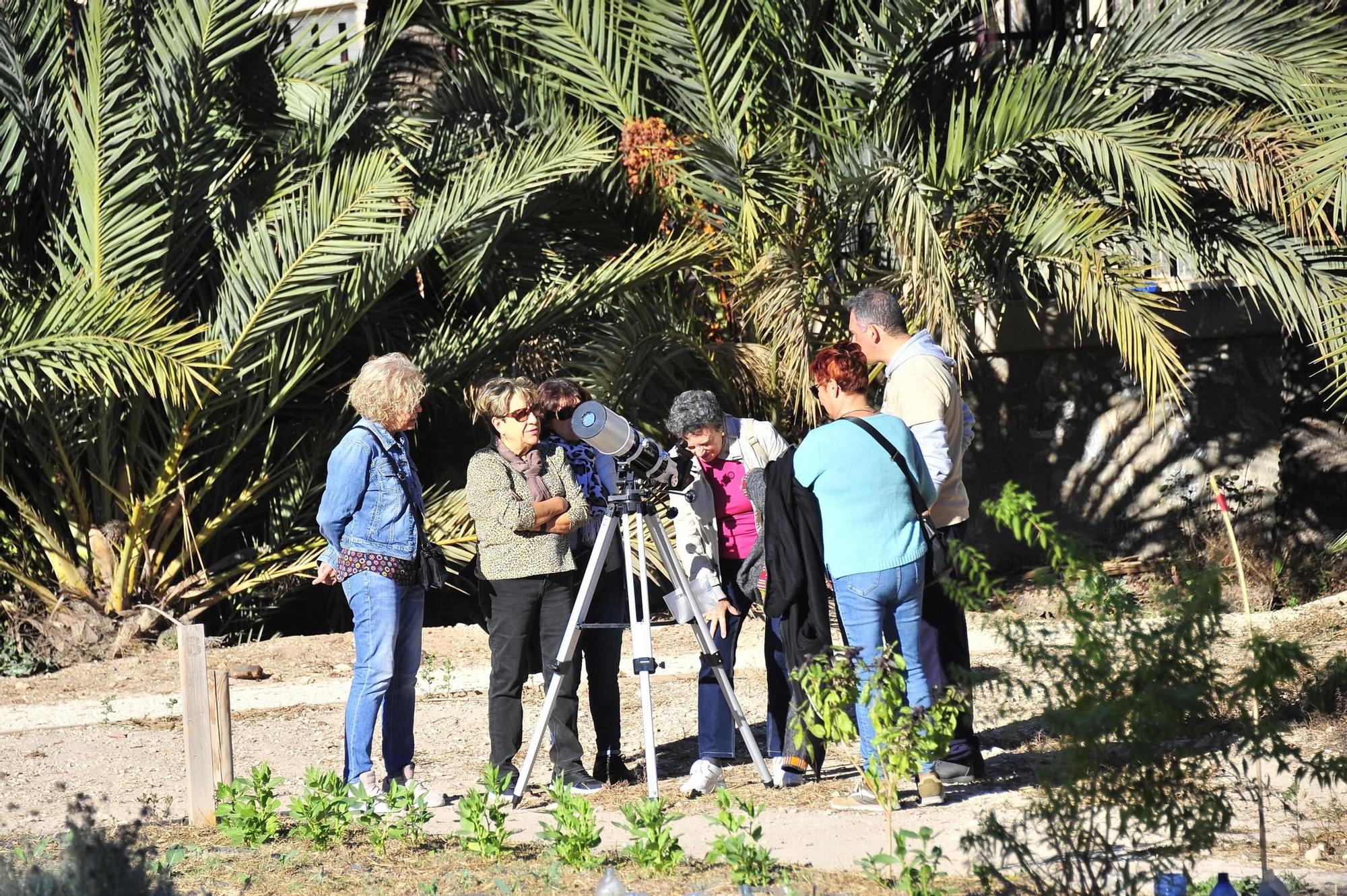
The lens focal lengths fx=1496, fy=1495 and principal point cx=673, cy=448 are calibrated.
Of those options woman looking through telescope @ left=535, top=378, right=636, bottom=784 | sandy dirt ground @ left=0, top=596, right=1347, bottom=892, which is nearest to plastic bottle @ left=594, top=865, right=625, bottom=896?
sandy dirt ground @ left=0, top=596, right=1347, bottom=892

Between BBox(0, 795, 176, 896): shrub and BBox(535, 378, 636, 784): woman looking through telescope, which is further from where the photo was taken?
BBox(535, 378, 636, 784): woman looking through telescope

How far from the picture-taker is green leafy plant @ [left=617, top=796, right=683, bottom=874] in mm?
4184

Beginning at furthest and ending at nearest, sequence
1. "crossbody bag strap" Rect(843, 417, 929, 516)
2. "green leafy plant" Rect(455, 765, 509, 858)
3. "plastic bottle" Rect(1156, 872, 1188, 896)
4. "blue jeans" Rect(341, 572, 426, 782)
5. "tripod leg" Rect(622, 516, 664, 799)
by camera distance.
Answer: "blue jeans" Rect(341, 572, 426, 782)
"tripod leg" Rect(622, 516, 664, 799)
"crossbody bag strap" Rect(843, 417, 929, 516)
"green leafy plant" Rect(455, 765, 509, 858)
"plastic bottle" Rect(1156, 872, 1188, 896)

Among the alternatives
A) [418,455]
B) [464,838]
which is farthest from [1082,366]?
[464,838]

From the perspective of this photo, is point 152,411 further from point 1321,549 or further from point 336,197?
point 1321,549

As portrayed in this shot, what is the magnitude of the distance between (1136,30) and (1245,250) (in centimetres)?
142

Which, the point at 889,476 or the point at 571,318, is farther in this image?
the point at 571,318

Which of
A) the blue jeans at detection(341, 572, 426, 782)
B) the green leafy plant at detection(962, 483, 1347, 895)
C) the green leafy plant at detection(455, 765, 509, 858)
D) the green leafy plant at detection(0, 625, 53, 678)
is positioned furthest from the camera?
the green leafy plant at detection(0, 625, 53, 678)

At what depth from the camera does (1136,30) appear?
8625mm

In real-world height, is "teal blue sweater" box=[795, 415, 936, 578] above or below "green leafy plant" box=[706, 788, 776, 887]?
above

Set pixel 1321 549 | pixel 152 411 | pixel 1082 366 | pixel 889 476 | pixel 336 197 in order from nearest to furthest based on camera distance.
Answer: pixel 889 476 < pixel 336 197 < pixel 152 411 < pixel 1321 549 < pixel 1082 366

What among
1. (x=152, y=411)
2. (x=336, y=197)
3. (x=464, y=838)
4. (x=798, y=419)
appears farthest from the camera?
(x=798, y=419)

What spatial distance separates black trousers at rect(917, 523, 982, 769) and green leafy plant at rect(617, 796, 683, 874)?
4.94 ft

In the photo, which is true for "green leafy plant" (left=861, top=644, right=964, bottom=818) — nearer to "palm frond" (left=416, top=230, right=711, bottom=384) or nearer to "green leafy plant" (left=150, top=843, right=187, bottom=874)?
"green leafy plant" (left=150, top=843, right=187, bottom=874)
